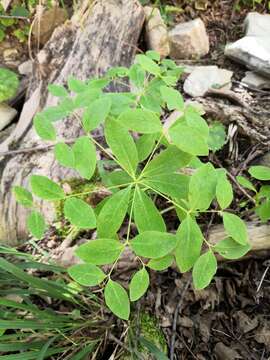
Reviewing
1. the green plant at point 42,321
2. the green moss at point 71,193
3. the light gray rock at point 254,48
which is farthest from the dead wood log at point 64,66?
the light gray rock at point 254,48

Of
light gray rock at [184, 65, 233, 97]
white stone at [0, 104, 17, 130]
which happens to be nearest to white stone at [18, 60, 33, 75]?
white stone at [0, 104, 17, 130]

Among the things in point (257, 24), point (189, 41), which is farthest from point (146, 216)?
point (257, 24)

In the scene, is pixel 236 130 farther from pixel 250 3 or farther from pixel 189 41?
pixel 250 3

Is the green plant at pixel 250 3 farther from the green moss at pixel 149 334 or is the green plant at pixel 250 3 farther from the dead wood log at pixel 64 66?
the green moss at pixel 149 334

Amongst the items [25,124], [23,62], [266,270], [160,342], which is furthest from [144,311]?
[23,62]

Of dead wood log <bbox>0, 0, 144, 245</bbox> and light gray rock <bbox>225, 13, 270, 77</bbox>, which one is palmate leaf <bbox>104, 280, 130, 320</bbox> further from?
light gray rock <bbox>225, 13, 270, 77</bbox>

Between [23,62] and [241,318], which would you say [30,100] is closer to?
[23,62]

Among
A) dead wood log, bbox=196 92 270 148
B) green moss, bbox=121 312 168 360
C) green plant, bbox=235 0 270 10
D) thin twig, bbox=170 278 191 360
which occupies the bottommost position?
green moss, bbox=121 312 168 360
